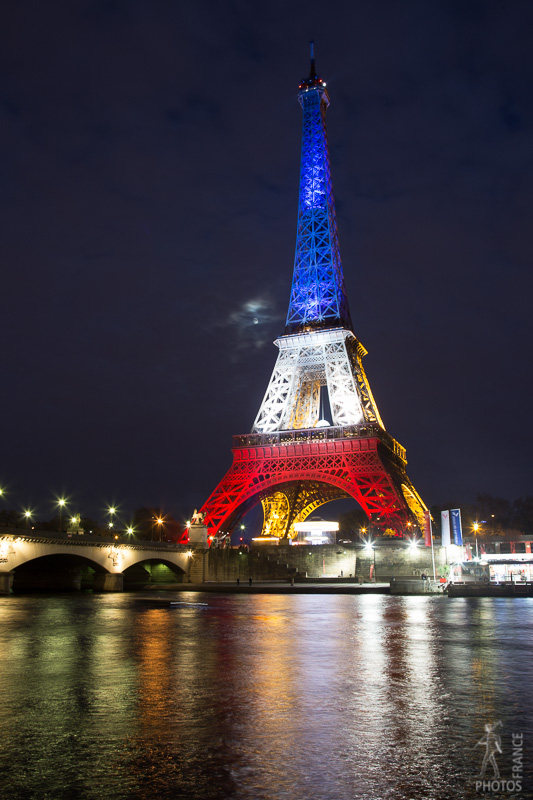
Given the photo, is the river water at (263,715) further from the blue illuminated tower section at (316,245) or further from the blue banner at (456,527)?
the blue illuminated tower section at (316,245)

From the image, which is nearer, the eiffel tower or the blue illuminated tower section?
the eiffel tower

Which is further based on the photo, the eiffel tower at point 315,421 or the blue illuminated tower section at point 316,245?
the blue illuminated tower section at point 316,245

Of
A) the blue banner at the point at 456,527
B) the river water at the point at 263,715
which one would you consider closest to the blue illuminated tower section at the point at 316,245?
the blue banner at the point at 456,527

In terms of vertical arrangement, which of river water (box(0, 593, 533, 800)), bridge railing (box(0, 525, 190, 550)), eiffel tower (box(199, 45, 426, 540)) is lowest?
river water (box(0, 593, 533, 800))

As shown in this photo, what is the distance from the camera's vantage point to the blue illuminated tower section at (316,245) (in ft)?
277

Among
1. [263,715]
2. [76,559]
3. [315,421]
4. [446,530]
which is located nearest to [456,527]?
[446,530]

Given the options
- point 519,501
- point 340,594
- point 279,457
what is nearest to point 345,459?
point 279,457

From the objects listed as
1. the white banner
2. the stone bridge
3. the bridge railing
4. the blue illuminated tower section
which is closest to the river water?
the bridge railing

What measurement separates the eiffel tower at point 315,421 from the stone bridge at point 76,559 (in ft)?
21.0

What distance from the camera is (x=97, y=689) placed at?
12969 mm

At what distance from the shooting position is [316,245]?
88625 millimetres

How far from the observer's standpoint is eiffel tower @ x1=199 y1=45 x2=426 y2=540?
2739 inches

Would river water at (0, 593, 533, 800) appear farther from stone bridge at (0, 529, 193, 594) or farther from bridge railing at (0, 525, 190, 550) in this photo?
stone bridge at (0, 529, 193, 594)

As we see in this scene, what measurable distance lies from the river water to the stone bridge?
2947cm
